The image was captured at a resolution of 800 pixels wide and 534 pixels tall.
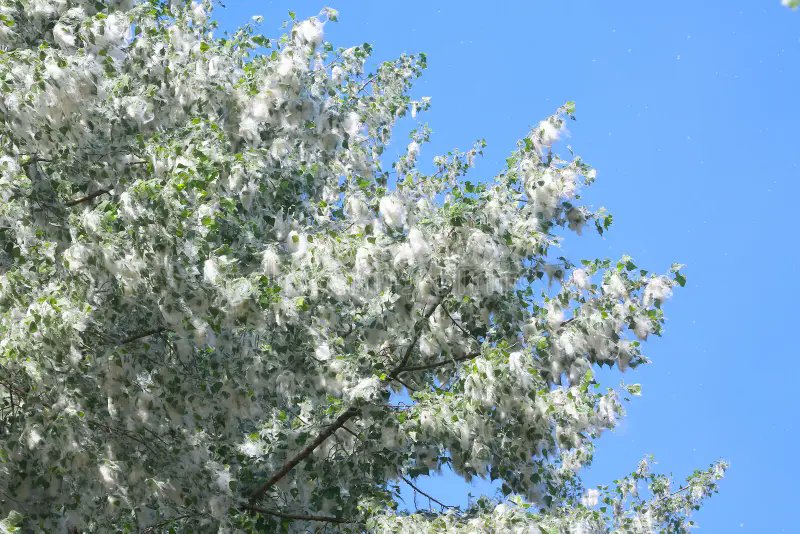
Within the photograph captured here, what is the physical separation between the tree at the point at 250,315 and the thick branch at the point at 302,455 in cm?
3

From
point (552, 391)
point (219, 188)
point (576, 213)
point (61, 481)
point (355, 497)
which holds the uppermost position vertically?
point (576, 213)

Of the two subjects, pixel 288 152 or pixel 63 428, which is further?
pixel 288 152

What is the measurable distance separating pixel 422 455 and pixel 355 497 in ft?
2.33

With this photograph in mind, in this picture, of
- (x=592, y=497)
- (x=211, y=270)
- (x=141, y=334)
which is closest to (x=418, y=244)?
(x=211, y=270)

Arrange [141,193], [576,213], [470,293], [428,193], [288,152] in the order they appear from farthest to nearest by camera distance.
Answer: [428,193]
[288,152]
[576,213]
[470,293]
[141,193]

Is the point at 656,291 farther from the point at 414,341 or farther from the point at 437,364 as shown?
the point at 414,341

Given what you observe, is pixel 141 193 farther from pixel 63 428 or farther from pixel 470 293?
pixel 470 293

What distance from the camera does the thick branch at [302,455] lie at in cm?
863

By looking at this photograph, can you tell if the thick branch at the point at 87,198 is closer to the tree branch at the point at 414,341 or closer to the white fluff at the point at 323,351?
the white fluff at the point at 323,351

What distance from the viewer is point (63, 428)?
775 cm

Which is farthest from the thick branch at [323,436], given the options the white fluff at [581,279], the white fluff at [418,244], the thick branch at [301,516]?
the white fluff at [581,279]

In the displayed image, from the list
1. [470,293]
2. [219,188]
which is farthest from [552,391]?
[219,188]

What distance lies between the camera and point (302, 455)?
8.80m

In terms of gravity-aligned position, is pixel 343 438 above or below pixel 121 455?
→ above
